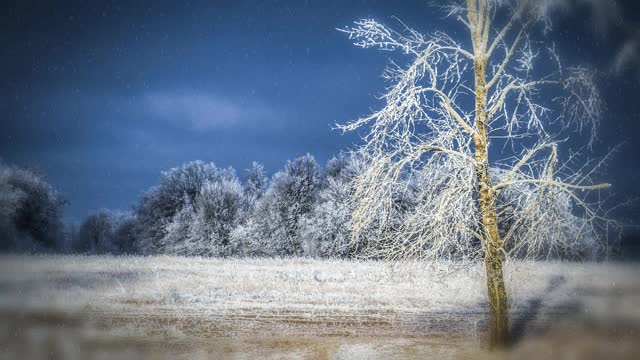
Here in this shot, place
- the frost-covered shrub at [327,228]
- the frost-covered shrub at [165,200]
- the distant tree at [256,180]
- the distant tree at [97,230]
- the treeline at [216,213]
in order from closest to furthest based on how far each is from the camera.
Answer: the frost-covered shrub at [327,228]
the treeline at [216,213]
the frost-covered shrub at [165,200]
the distant tree at [256,180]
the distant tree at [97,230]

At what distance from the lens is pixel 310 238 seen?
55.2 meters

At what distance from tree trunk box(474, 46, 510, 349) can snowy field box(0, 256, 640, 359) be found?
1.53 feet

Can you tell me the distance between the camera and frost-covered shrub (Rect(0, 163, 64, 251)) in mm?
58812

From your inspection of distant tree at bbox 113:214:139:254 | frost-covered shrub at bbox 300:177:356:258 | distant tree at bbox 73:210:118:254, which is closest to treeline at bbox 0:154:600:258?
frost-covered shrub at bbox 300:177:356:258

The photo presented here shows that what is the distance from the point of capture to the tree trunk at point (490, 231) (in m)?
11.0

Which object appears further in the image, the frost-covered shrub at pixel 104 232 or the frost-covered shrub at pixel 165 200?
the frost-covered shrub at pixel 104 232

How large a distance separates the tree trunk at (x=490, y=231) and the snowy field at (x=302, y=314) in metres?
0.47

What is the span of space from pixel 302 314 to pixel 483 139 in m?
9.72

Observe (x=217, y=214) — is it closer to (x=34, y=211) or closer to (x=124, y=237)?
(x=34, y=211)

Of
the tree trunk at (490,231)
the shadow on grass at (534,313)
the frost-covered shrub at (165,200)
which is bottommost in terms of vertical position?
the shadow on grass at (534,313)

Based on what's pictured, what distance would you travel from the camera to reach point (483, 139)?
11.2 m

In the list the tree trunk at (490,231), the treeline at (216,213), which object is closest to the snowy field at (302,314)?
the tree trunk at (490,231)

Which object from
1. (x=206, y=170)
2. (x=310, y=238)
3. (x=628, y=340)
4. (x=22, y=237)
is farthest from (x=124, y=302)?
(x=206, y=170)

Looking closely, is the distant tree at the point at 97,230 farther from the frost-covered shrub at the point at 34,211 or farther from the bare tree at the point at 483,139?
the bare tree at the point at 483,139
